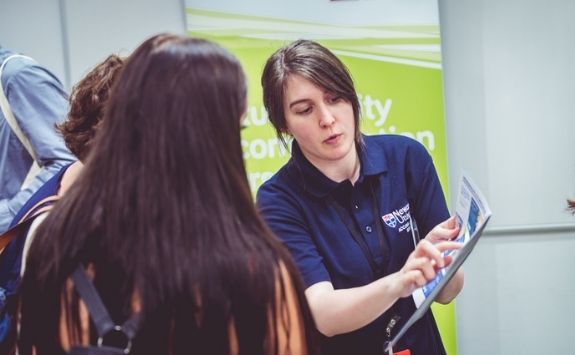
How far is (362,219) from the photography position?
158 centimetres

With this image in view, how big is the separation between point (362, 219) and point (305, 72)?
0.39 m

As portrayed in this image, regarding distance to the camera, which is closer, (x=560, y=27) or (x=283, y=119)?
(x=283, y=119)

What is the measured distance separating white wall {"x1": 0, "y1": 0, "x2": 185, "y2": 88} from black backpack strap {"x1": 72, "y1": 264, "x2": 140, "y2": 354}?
8.27 ft

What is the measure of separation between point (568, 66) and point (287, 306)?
9.17 feet

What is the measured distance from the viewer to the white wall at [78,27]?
3250 millimetres

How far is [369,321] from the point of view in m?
1.44

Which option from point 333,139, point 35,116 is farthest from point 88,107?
point 333,139

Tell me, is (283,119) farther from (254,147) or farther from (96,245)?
(254,147)

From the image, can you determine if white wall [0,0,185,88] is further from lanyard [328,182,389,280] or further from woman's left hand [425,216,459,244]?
woman's left hand [425,216,459,244]

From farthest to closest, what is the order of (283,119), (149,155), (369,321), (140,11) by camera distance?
1. (140,11)
2. (283,119)
3. (369,321)
4. (149,155)

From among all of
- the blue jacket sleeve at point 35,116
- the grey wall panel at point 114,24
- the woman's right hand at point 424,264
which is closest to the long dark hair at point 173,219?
the woman's right hand at point 424,264

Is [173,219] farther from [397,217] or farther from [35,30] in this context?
[35,30]

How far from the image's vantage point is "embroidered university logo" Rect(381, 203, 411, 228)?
1.59m

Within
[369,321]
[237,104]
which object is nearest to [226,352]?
[237,104]
